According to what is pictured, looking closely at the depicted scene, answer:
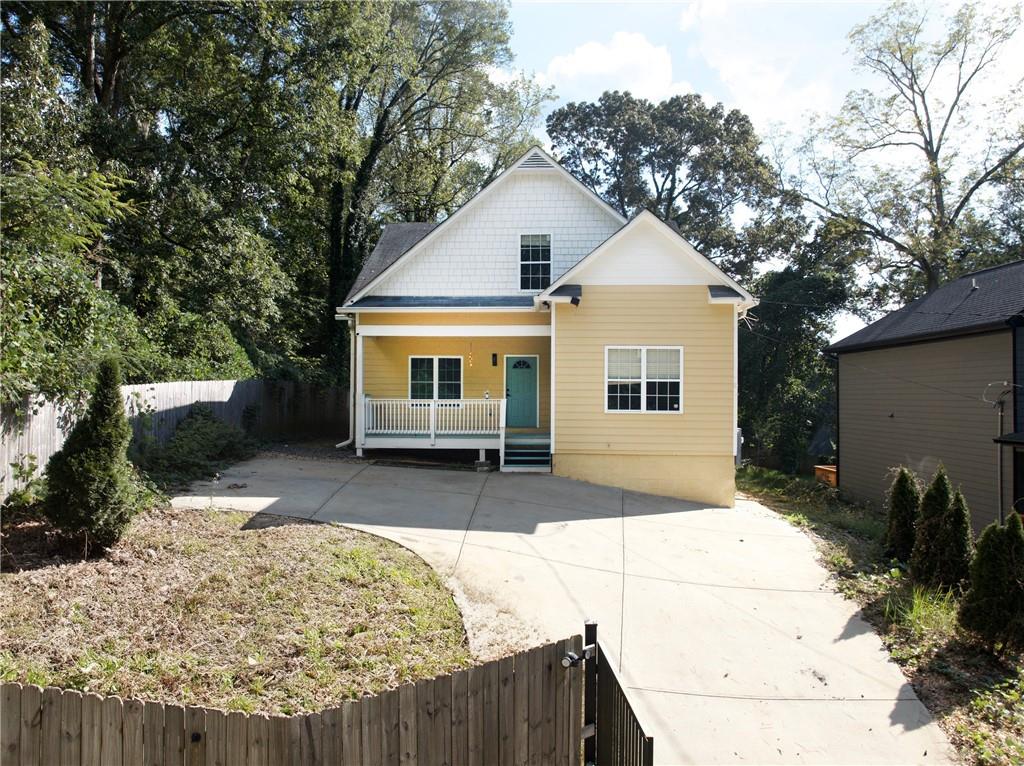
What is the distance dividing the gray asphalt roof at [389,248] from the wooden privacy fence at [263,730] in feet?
42.1

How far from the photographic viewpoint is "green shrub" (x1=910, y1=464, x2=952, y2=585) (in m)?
7.22

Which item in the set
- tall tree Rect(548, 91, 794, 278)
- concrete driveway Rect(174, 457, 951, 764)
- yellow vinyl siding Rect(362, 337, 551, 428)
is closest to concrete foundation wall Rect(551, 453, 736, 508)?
concrete driveway Rect(174, 457, 951, 764)

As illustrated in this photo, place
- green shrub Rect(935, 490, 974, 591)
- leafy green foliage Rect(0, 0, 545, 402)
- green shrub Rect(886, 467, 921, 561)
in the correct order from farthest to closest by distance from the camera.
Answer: green shrub Rect(886, 467, 921, 561) < leafy green foliage Rect(0, 0, 545, 402) < green shrub Rect(935, 490, 974, 591)

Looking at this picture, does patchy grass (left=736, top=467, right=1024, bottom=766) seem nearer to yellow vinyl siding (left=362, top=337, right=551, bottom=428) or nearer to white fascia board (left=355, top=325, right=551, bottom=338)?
white fascia board (left=355, top=325, right=551, bottom=338)

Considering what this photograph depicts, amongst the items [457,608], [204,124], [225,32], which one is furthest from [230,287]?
[457,608]

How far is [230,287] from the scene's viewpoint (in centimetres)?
1820

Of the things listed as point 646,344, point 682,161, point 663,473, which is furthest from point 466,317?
point 682,161

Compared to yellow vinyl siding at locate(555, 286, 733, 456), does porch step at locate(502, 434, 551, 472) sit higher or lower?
lower

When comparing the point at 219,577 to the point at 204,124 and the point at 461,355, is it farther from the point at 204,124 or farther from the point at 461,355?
the point at 204,124

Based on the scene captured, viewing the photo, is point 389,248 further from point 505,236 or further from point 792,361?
point 792,361

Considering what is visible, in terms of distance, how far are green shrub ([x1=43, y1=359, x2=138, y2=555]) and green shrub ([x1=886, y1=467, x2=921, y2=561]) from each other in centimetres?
985

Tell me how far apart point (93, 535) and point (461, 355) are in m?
10.2

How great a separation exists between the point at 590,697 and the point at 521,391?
12.1 metres

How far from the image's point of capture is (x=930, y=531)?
24.1ft
